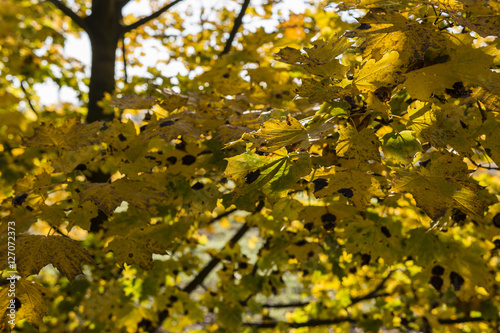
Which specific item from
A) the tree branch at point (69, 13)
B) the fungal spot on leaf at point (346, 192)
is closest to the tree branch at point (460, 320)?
the fungal spot on leaf at point (346, 192)

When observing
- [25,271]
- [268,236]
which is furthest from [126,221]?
[268,236]

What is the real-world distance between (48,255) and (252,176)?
816mm

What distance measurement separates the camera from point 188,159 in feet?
6.24

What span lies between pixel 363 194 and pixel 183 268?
8.20ft

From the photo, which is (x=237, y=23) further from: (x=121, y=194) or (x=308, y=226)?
(x=121, y=194)

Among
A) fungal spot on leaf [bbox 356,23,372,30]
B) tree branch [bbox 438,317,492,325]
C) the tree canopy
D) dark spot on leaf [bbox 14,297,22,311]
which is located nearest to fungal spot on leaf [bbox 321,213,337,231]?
the tree canopy

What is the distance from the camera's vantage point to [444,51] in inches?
47.0

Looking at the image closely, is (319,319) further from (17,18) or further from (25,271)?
(17,18)

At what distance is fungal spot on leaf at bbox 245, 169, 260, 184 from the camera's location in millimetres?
1166

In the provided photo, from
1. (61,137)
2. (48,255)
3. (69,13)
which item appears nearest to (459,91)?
(48,255)

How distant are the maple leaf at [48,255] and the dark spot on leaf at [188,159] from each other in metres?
0.66

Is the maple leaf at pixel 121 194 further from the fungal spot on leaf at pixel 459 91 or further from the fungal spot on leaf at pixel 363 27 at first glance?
the fungal spot on leaf at pixel 459 91

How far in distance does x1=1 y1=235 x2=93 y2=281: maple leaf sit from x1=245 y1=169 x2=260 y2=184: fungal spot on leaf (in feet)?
2.23

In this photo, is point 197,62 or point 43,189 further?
point 197,62
